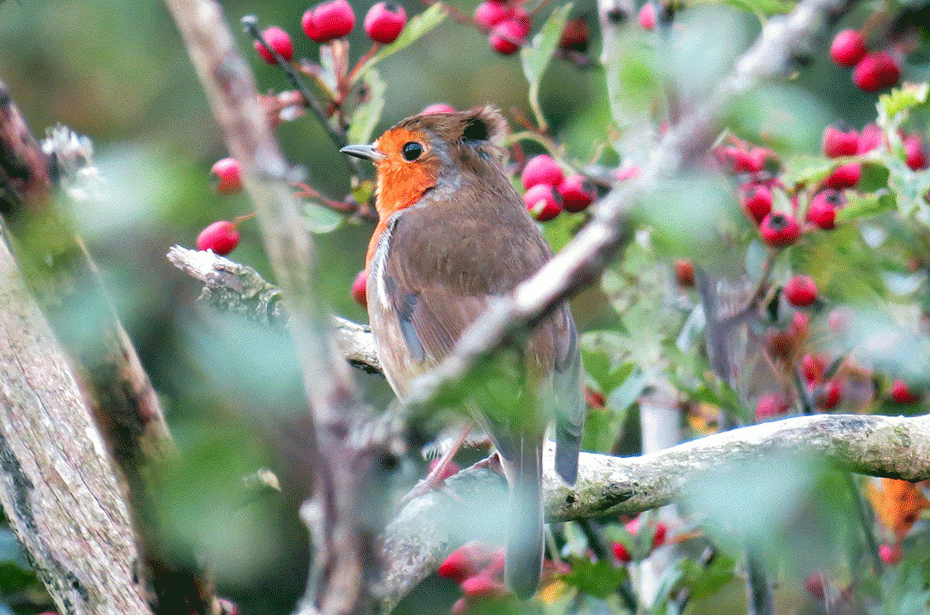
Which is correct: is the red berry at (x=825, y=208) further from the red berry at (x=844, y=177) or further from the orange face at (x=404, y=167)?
the orange face at (x=404, y=167)

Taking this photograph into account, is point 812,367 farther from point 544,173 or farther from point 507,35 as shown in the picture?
point 507,35

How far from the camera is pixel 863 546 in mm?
2520

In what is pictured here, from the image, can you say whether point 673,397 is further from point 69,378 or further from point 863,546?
point 69,378

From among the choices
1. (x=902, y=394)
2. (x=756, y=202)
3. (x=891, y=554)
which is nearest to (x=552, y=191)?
(x=756, y=202)

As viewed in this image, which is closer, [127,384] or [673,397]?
[127,384]

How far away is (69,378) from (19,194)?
4.59ft

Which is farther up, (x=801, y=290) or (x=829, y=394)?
(x=801, y=290)

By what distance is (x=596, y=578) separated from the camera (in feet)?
7.32

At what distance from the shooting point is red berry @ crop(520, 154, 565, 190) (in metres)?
2.81

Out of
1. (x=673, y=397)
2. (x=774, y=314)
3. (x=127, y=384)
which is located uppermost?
(x=127, y=384)

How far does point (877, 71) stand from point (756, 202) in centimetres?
71

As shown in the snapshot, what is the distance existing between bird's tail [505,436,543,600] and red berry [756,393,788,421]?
1.02 meters

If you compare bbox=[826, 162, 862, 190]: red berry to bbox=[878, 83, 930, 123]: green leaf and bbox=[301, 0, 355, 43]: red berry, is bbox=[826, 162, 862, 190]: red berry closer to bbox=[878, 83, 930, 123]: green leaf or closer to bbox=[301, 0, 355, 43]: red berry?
bbox=[878, 83, 930, 123]: green leaf

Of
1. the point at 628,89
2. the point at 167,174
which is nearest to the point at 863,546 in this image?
the point at 628,89
